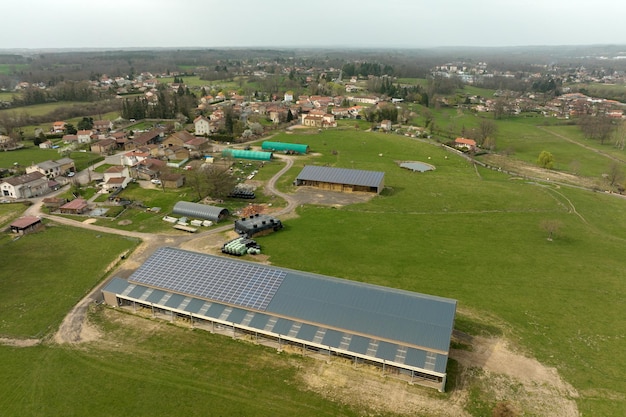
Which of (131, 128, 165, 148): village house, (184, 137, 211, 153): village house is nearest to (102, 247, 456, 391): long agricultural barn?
(184, 137, 211, 153): village house

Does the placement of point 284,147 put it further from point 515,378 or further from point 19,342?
point 515,378

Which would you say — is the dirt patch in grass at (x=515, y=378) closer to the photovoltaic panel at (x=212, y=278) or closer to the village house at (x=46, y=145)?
the photovoltaic panel at (x=212, y=278)

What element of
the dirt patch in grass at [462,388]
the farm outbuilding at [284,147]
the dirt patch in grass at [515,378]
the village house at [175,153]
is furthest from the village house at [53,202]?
the dirt patch in grass at [515,378]

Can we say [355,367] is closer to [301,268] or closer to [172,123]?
[301,268]

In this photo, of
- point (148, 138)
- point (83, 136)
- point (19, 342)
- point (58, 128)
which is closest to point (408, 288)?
point (19, 342)

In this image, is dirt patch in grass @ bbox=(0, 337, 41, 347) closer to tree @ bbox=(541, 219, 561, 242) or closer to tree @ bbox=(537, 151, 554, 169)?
tree @ bbox=(541, 219, 561, 242)
